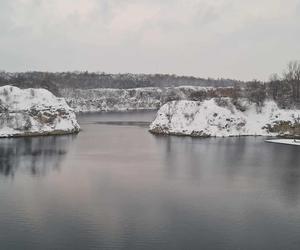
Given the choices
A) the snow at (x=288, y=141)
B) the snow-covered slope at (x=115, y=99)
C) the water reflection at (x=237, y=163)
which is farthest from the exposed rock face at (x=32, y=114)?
the snow-covered slope at (x=115, y=99)

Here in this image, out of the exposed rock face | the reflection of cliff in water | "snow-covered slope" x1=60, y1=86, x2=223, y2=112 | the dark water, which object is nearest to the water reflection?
the dark water

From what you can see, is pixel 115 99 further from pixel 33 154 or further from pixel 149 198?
pixel 149 198

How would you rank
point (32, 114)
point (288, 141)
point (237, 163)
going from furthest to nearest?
1. point (32, 114)
2. point (288, 141)
3. point (237, 163)

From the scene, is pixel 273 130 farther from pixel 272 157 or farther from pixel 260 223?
pixel 260 223

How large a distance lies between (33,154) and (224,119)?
80.2 ft

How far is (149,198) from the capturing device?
840 inches

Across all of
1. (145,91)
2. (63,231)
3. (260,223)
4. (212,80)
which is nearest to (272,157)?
(260,223)

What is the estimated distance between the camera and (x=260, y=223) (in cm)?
1753

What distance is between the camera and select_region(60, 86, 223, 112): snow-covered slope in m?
119

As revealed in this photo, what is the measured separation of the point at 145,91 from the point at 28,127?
304ft

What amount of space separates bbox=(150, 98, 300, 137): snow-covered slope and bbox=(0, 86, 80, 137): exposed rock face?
11695 mm

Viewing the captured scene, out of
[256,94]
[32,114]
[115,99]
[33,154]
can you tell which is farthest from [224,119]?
[115,99]

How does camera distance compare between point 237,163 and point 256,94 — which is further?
point 256,94

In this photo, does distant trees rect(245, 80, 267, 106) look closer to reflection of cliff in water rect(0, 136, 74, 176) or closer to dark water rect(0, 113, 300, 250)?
dark water rect(0, 113, 300, 250)
